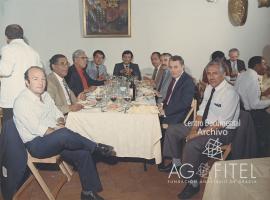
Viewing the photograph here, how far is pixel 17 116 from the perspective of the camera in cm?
261

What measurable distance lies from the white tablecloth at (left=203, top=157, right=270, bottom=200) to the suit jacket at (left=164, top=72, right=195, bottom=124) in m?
1.53

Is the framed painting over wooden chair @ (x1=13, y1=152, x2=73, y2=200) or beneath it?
over

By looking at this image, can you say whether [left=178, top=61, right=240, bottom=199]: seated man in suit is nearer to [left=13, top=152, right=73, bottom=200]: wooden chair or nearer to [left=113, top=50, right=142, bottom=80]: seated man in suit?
[left=13, top=152, right=73, bottom=200]: wooden chair

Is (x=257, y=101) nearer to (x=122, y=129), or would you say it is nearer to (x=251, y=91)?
(x=251, y=91)

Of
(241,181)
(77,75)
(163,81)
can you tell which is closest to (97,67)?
(77,75)

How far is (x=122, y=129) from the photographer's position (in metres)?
3.04

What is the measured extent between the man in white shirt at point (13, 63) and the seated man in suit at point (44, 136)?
0.67m

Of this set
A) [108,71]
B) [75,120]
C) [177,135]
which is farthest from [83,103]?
[108,71]

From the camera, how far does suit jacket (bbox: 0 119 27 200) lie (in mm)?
2578

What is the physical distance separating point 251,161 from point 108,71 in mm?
4846

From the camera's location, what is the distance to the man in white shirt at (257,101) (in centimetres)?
342

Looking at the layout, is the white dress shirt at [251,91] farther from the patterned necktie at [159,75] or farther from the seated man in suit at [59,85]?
the seated man in suit at [59,85]

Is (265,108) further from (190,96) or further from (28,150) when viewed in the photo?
(28,150)

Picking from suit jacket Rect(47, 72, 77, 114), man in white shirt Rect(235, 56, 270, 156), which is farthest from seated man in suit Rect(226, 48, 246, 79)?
suit jacket Rect(47, 72, 77, 114)
